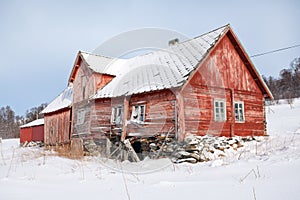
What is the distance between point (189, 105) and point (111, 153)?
5.59 meters

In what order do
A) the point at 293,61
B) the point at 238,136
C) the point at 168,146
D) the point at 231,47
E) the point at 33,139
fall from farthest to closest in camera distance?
the point at 293,61 → the point at 33,139 → the point at 231,47 → the point at 238,136 → the point at 168,146

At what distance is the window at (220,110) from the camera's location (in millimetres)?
14553

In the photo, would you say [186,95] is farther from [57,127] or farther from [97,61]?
[57,127]

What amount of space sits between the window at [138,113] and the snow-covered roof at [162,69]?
91 centimetres

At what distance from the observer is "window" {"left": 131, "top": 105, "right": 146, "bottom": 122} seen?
14857 millimetres

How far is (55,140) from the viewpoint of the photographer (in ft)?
79.8

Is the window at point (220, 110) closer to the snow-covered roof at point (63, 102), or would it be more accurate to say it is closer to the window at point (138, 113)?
the window at point (138, 113)

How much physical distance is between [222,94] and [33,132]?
2556cm

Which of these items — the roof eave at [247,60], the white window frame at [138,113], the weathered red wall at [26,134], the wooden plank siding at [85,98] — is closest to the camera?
the white window frame at [138,113]

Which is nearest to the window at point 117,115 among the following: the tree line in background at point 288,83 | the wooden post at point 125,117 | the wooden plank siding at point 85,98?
the wooden post at point 125,117

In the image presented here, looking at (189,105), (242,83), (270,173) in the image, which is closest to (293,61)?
(242,83)

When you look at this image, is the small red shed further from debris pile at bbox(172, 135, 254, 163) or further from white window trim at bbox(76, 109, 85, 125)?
debris pile at bbox(172, 135, 254, 163)

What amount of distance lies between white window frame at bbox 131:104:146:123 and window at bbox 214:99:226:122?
3.79 meters

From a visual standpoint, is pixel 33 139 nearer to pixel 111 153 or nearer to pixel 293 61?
pixel 111 153
